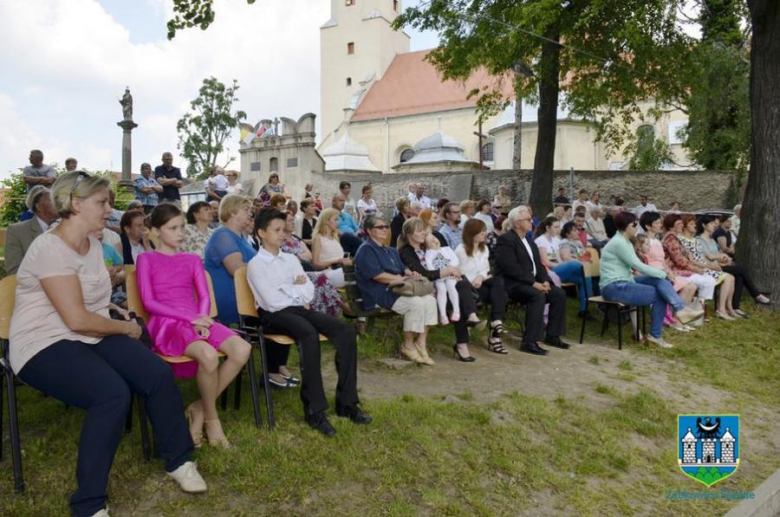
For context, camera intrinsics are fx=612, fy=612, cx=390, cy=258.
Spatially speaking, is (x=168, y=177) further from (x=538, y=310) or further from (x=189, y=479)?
(x=189, y=479)

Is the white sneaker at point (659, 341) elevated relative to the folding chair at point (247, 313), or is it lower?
lower

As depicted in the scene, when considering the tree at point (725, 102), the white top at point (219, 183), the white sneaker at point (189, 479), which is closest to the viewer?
the white sneaker at point (189, 479)

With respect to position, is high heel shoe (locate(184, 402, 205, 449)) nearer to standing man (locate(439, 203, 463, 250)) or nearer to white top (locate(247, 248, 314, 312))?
white top (locate(247, 248, 314, 312))

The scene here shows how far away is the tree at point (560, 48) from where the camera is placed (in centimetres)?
1203

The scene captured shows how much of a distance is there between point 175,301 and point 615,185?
1877 cm

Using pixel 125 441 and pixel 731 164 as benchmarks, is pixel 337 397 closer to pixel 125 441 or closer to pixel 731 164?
pixel 125 441

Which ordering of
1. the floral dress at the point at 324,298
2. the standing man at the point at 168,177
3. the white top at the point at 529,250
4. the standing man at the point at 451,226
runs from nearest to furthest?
the floral dress at the point at 324,298
the white top at the point at 529,250
the standing man at the point at 451,226
the standing man at the point at 168,177

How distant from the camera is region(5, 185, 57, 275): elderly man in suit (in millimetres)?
5207

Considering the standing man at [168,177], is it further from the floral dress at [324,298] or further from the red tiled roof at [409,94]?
the red tiled roof at [409,94]

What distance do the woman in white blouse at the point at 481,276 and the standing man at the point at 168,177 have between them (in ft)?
21.5

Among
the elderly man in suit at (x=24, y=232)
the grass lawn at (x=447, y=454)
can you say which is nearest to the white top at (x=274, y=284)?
the grass lawn at (x=447, y=454)

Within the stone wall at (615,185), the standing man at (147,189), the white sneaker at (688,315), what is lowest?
the white sneaker at (688,315)

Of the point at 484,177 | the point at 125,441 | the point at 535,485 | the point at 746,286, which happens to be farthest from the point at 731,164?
the point at 125,441

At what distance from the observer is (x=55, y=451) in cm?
384
